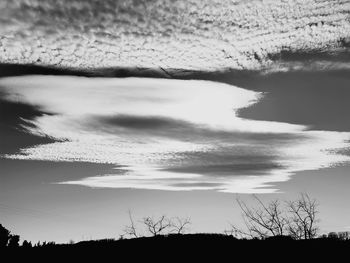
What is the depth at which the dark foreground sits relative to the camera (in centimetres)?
758

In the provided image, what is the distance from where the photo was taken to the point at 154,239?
9.64m

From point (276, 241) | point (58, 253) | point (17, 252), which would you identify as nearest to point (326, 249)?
point (276, 241)

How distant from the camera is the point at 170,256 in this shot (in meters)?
8.34

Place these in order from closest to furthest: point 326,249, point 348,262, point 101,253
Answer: point 348,262 < point 326,249 < point 101,253

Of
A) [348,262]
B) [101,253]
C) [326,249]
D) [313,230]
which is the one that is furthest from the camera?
[313,230]

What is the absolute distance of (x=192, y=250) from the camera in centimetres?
844

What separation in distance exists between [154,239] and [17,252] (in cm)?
374

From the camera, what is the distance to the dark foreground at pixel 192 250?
758 cm

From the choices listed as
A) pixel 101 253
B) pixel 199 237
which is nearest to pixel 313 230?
pixel 199 237

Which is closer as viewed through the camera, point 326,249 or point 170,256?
point 326,249

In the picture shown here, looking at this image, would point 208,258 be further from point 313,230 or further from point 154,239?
point 313,230

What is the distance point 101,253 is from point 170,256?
1939 millimetres

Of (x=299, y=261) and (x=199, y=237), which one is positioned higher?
(x=199, y=237)

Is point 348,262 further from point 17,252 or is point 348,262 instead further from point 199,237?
point 17,252
